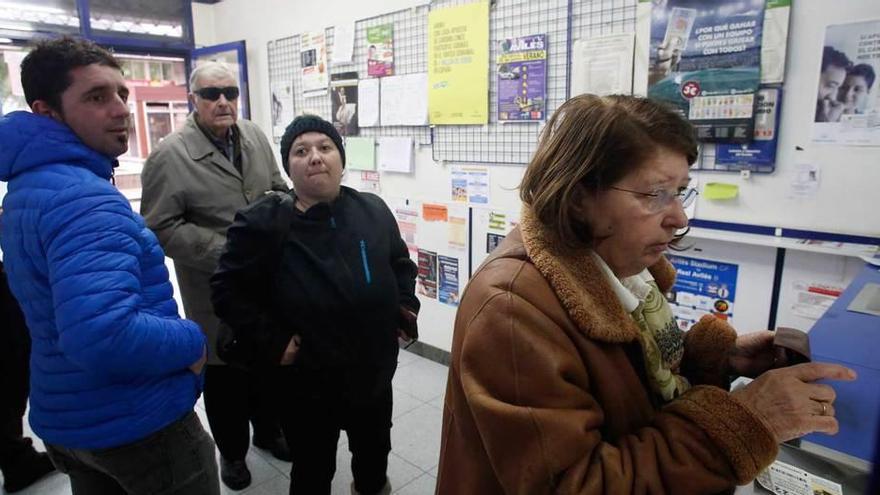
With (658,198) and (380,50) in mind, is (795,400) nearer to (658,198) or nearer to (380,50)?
(658,198)

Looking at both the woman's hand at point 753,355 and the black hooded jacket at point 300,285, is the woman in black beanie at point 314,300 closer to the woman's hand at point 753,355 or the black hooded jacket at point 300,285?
the black hooded jacket at point 300,285

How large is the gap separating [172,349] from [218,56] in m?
3.48

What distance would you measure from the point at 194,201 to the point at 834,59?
2310 millimetres

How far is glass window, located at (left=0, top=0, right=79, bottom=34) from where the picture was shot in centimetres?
325

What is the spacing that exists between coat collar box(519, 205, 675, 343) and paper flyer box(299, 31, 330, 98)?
2926 mm

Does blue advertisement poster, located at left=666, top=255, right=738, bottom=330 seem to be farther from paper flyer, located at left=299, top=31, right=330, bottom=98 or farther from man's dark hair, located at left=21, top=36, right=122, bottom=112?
paper flyer, located at left=299, top=31, right=330, bottom=98

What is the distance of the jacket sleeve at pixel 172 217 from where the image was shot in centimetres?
200

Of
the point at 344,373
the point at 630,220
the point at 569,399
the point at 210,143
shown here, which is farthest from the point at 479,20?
the point at 569,399

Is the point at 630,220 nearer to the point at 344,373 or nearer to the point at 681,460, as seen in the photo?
the point at 681,460

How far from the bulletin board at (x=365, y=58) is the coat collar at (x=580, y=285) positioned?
7.47ft

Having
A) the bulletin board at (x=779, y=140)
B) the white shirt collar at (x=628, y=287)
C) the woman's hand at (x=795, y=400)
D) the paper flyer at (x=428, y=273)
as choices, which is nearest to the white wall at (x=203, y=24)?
the bulletin board at (x=779, y=140)

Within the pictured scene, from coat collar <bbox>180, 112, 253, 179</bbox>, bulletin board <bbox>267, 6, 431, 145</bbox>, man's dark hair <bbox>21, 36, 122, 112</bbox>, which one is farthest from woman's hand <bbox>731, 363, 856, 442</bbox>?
bulletin board <bbox>267, 6, 431, 145</bbox>

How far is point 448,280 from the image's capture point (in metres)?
3.20

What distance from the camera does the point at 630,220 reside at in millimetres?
885
